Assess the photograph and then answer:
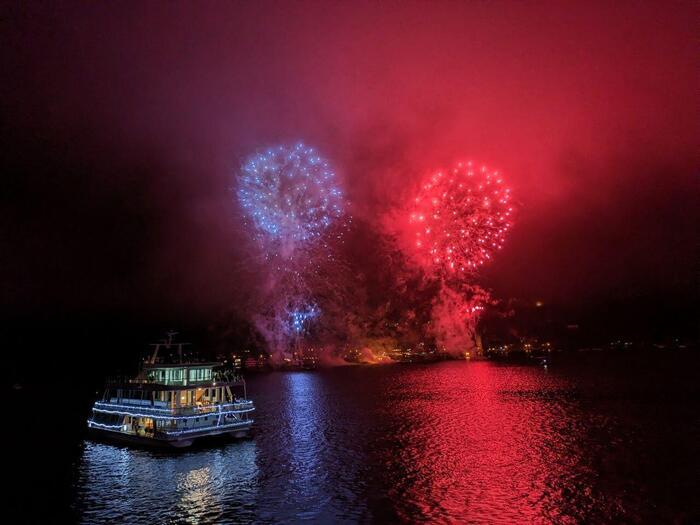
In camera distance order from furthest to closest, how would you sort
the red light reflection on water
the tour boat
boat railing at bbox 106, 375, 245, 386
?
→ 1. boat railing at bbox 106, 375, 245, 386
2. the tour boat
3. the red light reflection on water

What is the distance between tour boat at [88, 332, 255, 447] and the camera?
44.3 m

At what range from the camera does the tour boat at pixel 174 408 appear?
145 feet

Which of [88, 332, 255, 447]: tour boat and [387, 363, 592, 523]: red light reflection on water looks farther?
[88, 332, 255, 447]: tour boat

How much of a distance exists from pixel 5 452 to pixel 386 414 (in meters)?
38.7

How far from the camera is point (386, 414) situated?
199 ft

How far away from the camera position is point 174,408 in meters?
44.8

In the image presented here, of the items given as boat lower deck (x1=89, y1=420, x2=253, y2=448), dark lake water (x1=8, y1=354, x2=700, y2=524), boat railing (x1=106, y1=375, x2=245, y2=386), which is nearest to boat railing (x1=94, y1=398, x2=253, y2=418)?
boat lower deck (x1=89, y1=420, x2=253, y2=448)

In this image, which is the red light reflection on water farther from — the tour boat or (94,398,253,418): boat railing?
the tour boat

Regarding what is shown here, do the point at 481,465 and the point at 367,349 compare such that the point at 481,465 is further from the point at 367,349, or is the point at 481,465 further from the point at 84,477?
the point at 367,349

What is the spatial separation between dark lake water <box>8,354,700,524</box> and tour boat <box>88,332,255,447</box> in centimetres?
166

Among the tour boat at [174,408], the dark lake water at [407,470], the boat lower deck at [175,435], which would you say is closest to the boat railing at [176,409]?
the tour boat at [174,408]

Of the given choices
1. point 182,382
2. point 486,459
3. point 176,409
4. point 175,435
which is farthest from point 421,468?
point 182,382

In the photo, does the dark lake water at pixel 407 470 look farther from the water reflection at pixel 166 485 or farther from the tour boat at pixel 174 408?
the tour boat at pixel 174 408

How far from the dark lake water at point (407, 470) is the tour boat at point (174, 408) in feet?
5.45
